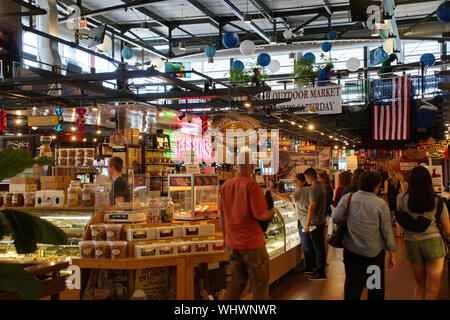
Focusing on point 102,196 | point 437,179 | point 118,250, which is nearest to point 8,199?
point 102,196

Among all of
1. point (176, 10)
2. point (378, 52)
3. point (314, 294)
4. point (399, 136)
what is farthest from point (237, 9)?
point (314, 294)

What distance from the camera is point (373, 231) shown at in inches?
171

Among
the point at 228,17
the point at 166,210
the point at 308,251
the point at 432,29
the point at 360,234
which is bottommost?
the point at 308,251

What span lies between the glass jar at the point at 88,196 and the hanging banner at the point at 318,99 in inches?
237

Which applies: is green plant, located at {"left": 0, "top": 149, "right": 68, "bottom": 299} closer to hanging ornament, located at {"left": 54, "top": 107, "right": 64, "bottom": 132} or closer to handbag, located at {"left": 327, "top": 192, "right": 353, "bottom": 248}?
handbag, located at {"left": 327, "top": 192, "right": 353, "bottom": 248}

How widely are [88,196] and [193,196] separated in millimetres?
1332

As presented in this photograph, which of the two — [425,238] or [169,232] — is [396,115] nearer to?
[425,238]

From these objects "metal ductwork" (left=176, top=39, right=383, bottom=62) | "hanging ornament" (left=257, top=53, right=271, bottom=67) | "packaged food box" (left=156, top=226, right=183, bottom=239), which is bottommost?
"packaged food box" (left=156, top=226, right=183, bottom=239)

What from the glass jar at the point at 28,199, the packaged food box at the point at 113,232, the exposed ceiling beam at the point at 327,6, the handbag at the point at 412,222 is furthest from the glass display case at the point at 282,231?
the exposed ceiling beam at the point at 327,6

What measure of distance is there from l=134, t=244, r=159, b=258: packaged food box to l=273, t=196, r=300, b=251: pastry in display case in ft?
8.73

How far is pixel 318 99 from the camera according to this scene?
10727 millimetres

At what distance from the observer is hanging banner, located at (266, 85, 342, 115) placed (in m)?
10.5

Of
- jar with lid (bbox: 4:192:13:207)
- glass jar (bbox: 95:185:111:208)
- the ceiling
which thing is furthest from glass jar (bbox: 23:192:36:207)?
the ceiling

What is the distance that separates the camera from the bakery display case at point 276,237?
6586 millimetres
